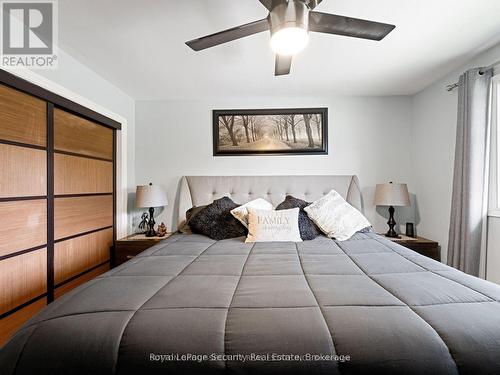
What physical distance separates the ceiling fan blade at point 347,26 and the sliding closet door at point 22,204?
1.96 m

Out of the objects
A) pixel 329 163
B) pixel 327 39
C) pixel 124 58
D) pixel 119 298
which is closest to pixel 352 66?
pixel 327 39

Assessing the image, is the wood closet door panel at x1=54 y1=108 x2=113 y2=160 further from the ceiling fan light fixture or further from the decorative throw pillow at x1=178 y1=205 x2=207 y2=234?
the ceiling fan light fixture

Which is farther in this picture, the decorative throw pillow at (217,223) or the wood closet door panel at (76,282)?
the decorative throw pillow at (217,223)

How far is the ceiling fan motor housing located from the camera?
51.1 inches

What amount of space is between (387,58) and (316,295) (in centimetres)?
218

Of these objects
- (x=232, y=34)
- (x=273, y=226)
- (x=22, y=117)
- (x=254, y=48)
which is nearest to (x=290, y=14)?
(x=232, y=34)

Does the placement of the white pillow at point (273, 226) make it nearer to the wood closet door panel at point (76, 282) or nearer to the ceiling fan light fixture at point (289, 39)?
the ceiling fan light fixture at point (289, 39)

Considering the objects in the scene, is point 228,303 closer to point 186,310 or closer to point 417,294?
point 186,310

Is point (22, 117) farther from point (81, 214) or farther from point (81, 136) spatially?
point (81, 214)

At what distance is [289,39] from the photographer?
4.52ft

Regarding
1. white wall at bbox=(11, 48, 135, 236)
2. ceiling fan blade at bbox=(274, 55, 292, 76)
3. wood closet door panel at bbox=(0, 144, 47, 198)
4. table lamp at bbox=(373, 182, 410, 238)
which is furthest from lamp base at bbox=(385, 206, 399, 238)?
wood closet door panel at bbox=(0, 144, 47, 198)

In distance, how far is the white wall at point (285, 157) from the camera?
3.21 m

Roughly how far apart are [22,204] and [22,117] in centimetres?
60

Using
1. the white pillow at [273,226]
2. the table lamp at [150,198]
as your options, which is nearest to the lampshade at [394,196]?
the white pillow at [273,226]
